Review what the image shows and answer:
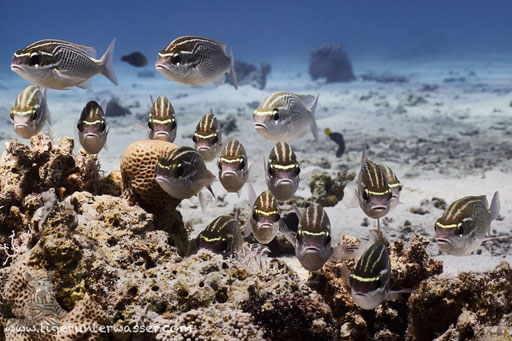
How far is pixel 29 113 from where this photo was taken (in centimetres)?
379

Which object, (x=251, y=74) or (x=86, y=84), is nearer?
(x=86, y=84)

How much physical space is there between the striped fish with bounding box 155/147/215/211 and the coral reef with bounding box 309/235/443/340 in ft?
4.39

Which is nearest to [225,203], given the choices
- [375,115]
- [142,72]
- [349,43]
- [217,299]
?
[217,299]

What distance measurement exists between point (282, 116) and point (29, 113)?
244cm

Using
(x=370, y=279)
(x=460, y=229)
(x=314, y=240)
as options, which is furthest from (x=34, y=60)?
(x=460, y=229)

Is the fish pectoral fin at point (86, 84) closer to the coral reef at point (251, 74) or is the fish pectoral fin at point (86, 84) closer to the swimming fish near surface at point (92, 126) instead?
the swimming fish near surface at point (92, 126)

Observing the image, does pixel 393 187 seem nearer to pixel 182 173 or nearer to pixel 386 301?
pixel 386 301

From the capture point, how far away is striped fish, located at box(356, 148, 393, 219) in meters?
3.36

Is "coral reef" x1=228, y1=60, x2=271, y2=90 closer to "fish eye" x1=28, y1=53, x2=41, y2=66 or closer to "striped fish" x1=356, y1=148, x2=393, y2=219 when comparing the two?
"fish eye" x1=28, y1=53, x2=41, y2=66

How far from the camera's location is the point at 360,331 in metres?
3.31

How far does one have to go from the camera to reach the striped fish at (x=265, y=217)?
146 inches

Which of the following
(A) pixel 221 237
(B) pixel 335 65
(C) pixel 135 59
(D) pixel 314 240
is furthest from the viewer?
(B) pixel 335 65

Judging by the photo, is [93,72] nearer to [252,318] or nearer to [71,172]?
[71,172]

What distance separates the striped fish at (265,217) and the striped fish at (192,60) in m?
1.42
